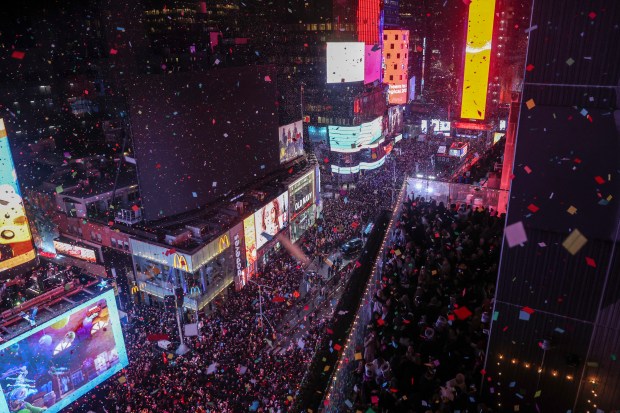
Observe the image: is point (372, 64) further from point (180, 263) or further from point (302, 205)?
point (180, 263)

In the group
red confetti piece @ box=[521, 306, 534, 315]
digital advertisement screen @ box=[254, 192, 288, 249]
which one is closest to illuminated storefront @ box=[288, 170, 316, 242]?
digital advertisement screen @ box=[254, 192, 288, 249]

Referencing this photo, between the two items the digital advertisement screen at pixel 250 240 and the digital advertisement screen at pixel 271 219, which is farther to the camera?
the digital advertisement screen at pixel 271 219

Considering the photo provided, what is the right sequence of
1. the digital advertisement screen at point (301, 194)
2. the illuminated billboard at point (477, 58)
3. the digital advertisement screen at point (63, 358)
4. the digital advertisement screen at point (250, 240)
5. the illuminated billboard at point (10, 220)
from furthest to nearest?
the illuminated billboard at point (477, 58) < the digital advertisement screen at point (301, 194) < the digital advertisement screen at point (250, 240) < the illuminated billboard at point (10, 220) < the digital advertisement screen at point (63, 358)

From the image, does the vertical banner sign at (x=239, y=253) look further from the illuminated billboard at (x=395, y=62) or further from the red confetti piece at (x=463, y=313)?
the illuminated billboard at (x=395, y=62)

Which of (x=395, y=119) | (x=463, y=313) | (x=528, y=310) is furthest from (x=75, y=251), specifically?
(x=395, y=119)

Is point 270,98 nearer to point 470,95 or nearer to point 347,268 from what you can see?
point 347,268

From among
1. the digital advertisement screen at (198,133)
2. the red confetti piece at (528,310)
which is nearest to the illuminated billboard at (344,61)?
the digital advertisement screen at (198,133)

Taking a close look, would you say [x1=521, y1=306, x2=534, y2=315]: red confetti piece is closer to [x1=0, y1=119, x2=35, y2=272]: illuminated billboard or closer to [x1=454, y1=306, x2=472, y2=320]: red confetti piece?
[x1=454, y1=306, x2=472, y2=320]: red confetti piece
